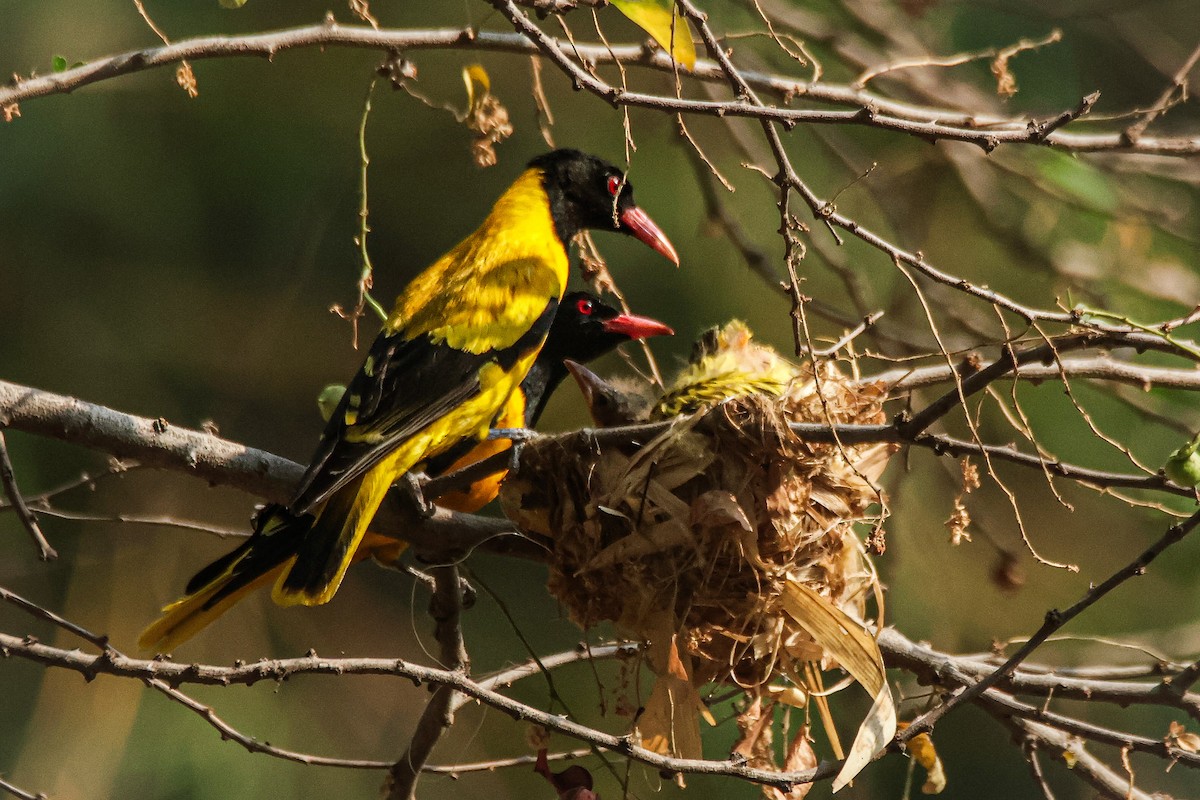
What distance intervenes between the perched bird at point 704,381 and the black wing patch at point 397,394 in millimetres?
262

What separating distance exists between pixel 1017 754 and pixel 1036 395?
2.30 metres

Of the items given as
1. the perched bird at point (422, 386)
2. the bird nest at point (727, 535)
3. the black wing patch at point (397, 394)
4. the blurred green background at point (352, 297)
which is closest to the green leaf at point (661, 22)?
the perched bird at point (422, 386)

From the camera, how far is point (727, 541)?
279 cm

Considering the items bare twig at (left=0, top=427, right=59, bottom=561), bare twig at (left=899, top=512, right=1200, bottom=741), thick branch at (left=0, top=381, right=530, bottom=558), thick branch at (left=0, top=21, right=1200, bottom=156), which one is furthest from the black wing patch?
bare twig at (left=899, top=512, right=1200, bottom=741)

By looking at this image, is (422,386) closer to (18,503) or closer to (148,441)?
(148,441)

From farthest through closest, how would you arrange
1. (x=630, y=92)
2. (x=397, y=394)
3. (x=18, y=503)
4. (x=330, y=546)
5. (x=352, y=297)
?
(x=352, y=297)
(x=397, y=394)
(x=330, y=546)
(x=18, y=503)
(x=630, y=92)

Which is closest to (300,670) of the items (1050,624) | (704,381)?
(1050,624)

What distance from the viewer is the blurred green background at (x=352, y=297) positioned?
5.46 meters

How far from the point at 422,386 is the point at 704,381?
707 mm

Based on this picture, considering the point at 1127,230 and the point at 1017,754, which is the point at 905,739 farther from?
the point at 1017,754

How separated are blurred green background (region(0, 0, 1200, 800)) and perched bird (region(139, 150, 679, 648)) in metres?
1.53

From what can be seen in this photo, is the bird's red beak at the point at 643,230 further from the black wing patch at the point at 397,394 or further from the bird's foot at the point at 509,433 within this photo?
the bird's foot at the point at 509,433

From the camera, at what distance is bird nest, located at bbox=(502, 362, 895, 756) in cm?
Answer: 278

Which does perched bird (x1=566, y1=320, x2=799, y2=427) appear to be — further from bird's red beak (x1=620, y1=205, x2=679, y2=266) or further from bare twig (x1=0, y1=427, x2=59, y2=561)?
bare twig (x1=0, y1=427, x2=59, y2=561)
